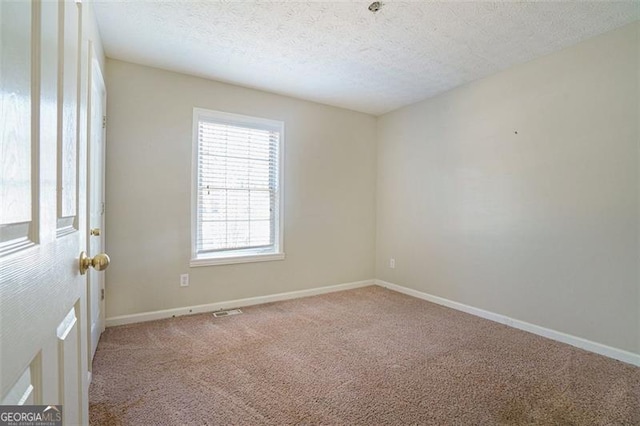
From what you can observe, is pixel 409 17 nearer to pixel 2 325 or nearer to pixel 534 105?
pixel 534 105

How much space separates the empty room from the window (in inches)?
0.9

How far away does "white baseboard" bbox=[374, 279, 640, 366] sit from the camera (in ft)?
7.54

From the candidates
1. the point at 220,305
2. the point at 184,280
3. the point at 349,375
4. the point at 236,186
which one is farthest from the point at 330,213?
the point at 349,375

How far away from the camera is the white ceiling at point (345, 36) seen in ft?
6.92

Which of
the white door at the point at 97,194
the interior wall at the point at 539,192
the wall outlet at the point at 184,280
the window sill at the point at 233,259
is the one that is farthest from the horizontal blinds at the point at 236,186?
the interior wall at the point at 539,192

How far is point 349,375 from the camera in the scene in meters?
2.06

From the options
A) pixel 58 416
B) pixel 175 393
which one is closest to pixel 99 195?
pixel 175 393

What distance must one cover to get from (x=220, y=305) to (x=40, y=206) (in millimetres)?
2961

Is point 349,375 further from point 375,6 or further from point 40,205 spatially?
point 375,6

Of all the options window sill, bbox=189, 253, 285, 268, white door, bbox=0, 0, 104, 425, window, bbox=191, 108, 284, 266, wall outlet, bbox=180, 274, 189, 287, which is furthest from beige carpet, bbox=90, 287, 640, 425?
white door, bbox=0, 0, 104, 425

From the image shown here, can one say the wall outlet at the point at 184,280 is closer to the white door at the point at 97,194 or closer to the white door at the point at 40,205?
the white door at the point at 97,194

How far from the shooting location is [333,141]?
4.10 meters

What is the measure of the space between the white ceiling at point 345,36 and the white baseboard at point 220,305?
2363 millimetres

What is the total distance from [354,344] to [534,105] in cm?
264
